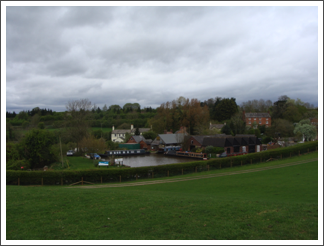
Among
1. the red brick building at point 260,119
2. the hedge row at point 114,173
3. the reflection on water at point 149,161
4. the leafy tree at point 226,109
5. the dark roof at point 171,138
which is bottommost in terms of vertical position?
the reflection on water at point 149,161

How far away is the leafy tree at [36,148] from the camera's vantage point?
1075 inches

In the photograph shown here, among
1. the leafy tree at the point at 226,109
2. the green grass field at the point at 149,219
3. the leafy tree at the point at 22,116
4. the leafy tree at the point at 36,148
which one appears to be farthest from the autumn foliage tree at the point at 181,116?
the green grass field at the point at 149,219

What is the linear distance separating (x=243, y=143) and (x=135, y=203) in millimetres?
40912

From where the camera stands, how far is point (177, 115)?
65688mm

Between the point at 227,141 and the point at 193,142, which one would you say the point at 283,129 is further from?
the point at 193,142

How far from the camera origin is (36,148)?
1086 inches

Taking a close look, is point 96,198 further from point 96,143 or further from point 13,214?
point 96,143

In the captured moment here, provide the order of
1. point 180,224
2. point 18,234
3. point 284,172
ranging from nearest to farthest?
point 18,234, point 180,224, point 284,172

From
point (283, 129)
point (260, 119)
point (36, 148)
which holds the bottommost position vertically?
point (36, 148)

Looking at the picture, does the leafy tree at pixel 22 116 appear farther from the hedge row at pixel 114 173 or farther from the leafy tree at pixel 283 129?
the leafy tree at pixel 283 129

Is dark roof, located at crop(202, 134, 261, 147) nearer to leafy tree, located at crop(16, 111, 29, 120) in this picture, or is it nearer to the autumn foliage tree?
the autumn foliage tree

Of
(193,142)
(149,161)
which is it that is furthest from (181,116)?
(149,161)

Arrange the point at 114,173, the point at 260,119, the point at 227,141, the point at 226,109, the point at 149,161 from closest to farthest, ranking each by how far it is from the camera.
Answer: the point at 114,173 < the point at 149,161 < the point at 227,141 < the point at 226,109 < the point at 260,119

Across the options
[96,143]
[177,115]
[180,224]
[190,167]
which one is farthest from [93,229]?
[177,115]
